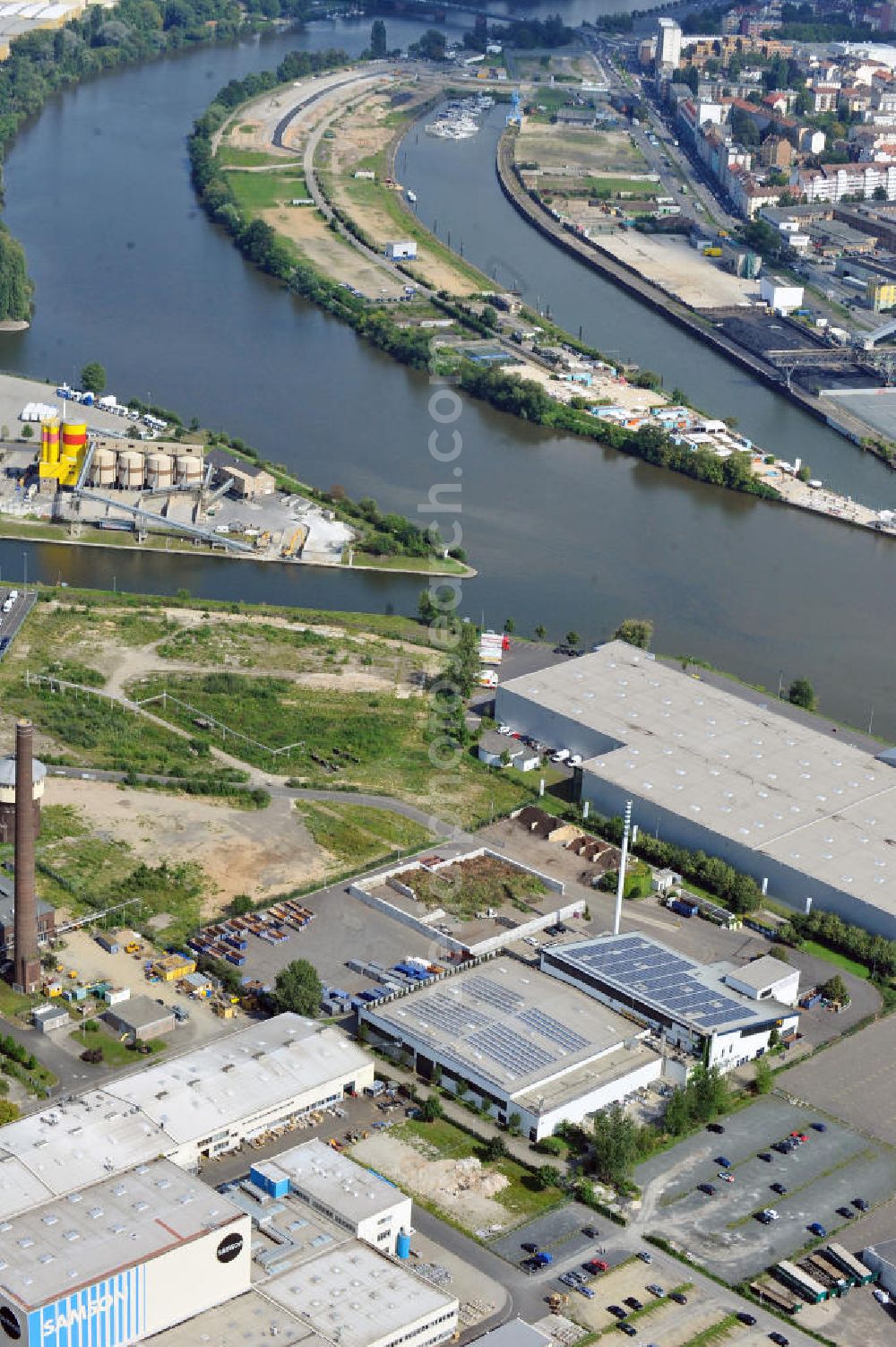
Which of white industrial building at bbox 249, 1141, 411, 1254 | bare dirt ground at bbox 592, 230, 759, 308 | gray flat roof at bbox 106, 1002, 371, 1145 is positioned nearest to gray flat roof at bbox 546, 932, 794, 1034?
gray flat roof at bbox 106, 1002, 371, 1145

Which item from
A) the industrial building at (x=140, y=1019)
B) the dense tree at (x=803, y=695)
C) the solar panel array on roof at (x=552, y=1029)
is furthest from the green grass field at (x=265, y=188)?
the solar panel array on roof at (x=552, y=1029)

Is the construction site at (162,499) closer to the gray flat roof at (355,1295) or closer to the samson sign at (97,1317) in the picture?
the gray flat roof at (355,1295)

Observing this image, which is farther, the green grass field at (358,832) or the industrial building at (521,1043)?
the green grass field at (358,832)

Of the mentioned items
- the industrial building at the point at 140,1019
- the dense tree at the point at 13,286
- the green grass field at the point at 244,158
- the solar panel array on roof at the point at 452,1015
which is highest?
the green grass field at the point at 244,158

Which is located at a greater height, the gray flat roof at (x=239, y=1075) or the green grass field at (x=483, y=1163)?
the gray flat roof at (x=239, y=1075)

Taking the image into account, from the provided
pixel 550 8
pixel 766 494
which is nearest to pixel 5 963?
pixel 766 494

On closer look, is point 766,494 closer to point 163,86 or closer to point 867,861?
point 867,861

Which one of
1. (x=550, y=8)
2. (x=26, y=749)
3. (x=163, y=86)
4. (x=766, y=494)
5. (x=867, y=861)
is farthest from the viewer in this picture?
(x=550, y=8)
